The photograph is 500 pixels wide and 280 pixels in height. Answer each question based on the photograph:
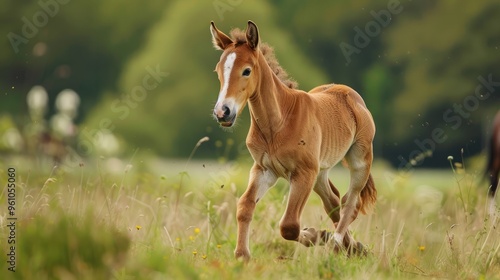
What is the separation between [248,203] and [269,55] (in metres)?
1.12

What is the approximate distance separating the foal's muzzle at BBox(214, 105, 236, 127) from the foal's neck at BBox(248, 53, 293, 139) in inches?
24.3

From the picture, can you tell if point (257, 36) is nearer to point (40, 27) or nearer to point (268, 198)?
point (268, 198)

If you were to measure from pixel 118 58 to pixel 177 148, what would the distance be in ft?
22.7

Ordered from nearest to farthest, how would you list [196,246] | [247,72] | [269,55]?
1. [247,72]
2. [269,55]
3. [196,246]

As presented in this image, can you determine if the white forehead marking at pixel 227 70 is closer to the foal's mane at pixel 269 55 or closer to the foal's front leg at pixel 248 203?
the foal's mane at pixel 269 55

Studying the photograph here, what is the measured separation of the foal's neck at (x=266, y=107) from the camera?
7039mm

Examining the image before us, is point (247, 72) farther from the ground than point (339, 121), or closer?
farther from the ground

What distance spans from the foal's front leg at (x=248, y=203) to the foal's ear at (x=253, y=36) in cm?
92

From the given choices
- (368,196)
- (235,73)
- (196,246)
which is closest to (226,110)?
(235,73)

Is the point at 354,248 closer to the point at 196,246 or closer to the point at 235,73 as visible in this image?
the point at 196,246

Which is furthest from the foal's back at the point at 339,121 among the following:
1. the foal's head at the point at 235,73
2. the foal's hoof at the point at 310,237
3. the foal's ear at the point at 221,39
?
the foal's ear at the point at 221,39

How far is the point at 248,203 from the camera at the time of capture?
7062mm

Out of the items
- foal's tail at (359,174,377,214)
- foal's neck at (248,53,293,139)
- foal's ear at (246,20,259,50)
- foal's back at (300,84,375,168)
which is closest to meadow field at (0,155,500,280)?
foal's tail at (359,174,377,214)

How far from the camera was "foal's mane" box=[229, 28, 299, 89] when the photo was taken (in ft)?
22.6
